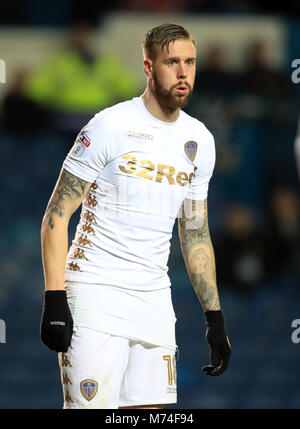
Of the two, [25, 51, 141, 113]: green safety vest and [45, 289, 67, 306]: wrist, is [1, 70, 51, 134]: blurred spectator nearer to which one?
[25, 51, 141, 113]: green safety vest

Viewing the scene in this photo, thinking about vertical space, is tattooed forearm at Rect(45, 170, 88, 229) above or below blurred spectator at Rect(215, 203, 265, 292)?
above

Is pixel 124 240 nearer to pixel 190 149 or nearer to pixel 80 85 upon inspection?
pixel 190 149

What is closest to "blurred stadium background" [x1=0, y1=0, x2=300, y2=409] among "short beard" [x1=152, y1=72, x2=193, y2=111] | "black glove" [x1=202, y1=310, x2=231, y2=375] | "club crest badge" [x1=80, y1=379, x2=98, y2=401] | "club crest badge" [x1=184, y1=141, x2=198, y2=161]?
"black glove" [x1=202, y1=310, x2=231, y2=375]

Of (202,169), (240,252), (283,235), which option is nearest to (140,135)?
(202,169)

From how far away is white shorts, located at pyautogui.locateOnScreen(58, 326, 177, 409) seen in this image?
4602 millimetres

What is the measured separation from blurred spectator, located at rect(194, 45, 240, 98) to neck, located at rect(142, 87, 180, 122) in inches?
242

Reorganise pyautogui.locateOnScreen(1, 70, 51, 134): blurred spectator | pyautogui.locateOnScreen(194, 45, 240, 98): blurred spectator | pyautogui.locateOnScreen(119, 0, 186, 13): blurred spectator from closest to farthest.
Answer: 1. pyautogui.locateOnScreen(194, 45, 240, 98): blurred spectator
2. pyautogui.locateOnScreen(1, 70, 51, 134): blurred spectator
3. pyautogui.locateOnScreen(119, 0, 186, 13): blurred spectator

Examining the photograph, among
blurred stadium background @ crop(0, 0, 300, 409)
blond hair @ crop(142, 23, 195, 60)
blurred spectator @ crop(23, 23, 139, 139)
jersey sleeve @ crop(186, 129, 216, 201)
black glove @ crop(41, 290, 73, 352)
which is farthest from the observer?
blurred spectator @ crop(23, 23, 139, 139)

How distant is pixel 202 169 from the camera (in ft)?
16.3

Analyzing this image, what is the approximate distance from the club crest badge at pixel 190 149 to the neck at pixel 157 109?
0.15 m

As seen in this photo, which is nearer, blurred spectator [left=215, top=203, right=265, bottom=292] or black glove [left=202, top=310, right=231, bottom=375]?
black glove [left=202, top=310, right=231, bottom=375]

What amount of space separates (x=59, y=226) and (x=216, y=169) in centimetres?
701

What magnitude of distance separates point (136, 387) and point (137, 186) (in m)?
0.95

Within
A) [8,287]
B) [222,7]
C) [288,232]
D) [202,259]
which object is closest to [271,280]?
[288,232]
